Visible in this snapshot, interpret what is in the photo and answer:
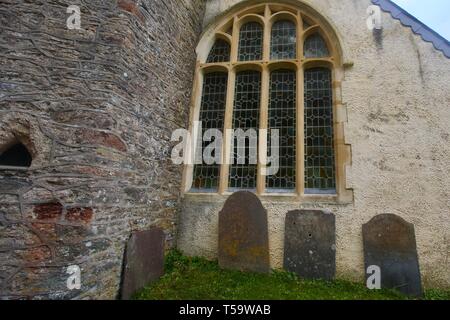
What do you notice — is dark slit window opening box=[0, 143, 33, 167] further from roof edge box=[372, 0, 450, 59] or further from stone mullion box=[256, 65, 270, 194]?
roof edge box=[372, 0, 450, 59]

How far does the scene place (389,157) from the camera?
434 centimetres

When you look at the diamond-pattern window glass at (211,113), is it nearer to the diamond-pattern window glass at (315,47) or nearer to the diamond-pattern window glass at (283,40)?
the diamond-pattern window glass at (283,40)

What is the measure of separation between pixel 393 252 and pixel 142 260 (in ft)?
11.2

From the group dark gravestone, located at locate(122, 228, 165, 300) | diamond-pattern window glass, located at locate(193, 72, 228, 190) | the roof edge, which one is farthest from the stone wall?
the roof edge

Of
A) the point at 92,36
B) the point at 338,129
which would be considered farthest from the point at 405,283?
the point at 92,36

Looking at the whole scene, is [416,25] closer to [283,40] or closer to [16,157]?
[283,40]

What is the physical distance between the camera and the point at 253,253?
4.00 m

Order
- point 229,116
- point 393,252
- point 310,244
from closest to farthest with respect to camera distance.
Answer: point 393,252
point 310,244
point 229,116

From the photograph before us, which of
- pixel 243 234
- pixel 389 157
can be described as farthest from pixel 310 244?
pixel 389 157

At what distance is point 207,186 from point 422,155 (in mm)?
3478

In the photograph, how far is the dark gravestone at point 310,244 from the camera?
155 inches

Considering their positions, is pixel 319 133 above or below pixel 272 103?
below

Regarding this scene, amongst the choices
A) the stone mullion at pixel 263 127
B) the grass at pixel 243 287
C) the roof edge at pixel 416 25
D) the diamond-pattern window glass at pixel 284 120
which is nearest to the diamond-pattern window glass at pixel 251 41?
the stone mullion at pixel 263 127
